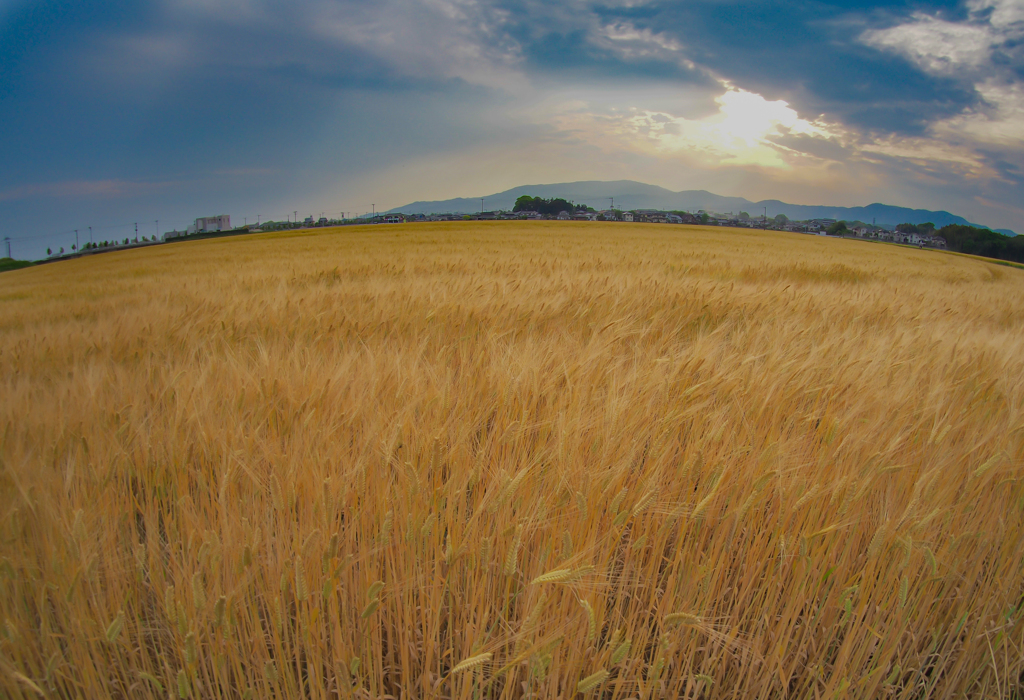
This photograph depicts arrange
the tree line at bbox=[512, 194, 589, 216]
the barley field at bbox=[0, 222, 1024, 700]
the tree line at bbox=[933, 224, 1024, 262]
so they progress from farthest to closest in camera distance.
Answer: the tree line at bbox=[512, 194, 589, 216], the tree line at bbox=[933, 224, 1024, 262], the barley field at bbox=[0, 222, 1024, 700]

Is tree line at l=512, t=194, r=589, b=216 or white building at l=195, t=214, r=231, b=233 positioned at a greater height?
tree line at l=512, t=194, r=589, b=216

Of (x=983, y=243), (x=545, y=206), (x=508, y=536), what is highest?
(x=545, y=206)

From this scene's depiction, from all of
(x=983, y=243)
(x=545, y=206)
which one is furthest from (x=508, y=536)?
(x=545, y=206)

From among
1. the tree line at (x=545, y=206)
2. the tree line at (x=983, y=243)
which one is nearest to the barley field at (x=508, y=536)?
the tree line at (x=983, y=243)

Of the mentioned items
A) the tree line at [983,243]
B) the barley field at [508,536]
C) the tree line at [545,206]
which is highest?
the tree line at [545,206]

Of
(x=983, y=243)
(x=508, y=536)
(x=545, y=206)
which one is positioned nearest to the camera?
(x=508, y=536)

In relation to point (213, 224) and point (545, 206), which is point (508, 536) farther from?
point (545, 206)

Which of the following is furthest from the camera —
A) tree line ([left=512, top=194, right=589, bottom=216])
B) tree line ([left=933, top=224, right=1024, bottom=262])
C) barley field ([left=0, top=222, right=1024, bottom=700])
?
tree line ([left=512, top=194, right=589, bottom=216])

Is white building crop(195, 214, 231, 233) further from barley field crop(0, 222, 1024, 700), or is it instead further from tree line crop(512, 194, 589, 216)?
barley field crop(0, 222, 1024, 700)

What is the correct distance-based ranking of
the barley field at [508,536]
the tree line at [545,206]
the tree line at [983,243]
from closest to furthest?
1. the barley field at [508,536]
2. the tree line at [983,243]
3. the tree line at [545,206]

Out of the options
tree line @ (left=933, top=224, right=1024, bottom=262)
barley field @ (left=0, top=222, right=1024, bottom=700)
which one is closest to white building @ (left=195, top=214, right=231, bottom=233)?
barley field @ (left=0, top=222, right=1024, bottom=700)

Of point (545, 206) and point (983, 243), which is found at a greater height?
point (545, 206)

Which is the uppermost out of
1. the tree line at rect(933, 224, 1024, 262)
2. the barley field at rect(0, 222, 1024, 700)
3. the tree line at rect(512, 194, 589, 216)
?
the tree line at rect(512, 194, 589, 216)

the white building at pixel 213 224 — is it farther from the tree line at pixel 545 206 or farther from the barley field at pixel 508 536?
the barley field at pixel 508 536
